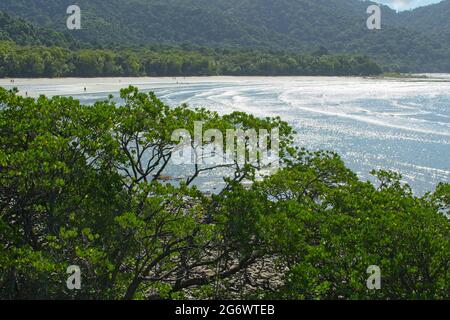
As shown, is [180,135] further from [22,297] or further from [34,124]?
[22,297]

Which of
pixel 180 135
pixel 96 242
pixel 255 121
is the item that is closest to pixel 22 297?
pixel 96 242

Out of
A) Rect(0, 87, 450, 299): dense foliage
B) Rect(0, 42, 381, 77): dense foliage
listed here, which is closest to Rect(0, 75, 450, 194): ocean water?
Rect(0, 42, 381, 77): dense foliage

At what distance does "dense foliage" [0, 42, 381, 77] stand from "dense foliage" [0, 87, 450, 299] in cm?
7974

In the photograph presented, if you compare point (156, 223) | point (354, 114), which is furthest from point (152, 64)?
point (156, 223)

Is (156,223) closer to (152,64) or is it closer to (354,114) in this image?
(354,114)

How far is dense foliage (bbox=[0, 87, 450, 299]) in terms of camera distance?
11.8 meters

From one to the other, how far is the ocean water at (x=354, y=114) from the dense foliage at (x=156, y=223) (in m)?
22.2

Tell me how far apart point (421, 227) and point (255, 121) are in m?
5.52

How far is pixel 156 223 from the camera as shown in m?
13.4

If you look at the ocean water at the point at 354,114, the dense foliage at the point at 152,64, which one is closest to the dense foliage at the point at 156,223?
the ocean water at the point at 354,114

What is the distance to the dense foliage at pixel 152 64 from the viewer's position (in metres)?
Result: 90.2

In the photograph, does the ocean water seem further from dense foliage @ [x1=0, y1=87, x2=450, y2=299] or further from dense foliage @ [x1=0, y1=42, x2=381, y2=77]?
dense foliage @ [x1=0, y1=87, x2=450, y2=299]


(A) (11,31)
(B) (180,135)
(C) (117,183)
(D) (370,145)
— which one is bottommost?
(D) (370,145)

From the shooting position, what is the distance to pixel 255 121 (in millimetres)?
15602
